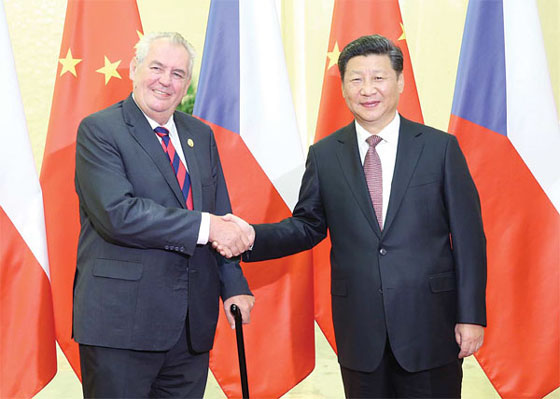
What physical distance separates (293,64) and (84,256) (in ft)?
7.79

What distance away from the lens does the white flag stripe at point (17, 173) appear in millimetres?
2285

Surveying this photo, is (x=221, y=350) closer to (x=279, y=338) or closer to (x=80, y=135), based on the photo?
(x=279, y=338)

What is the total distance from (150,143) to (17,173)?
75cm

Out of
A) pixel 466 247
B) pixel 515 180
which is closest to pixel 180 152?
pixel 466 247

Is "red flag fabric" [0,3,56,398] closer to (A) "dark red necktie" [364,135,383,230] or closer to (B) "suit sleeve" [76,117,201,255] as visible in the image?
(B) "suit sleeve" [76,117,201,255]

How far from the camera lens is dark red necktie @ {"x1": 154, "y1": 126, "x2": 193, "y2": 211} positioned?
1.88 metres

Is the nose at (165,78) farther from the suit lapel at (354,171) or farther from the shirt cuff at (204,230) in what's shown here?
the suit lapel at (354,171)

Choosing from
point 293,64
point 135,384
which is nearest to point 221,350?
point 135,384

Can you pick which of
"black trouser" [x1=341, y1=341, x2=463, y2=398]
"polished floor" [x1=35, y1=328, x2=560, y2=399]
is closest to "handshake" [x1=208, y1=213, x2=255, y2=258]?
"black trouser" [x1=341, y1=341, x2=463, y2=398]

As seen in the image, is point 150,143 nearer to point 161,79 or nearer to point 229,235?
point 161,79

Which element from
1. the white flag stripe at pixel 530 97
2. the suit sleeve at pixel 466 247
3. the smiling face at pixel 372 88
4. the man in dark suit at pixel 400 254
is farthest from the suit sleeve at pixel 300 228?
the white flag stripe at pixel 530 97

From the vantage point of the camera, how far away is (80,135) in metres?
1.87

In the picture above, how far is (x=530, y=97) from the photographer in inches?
102

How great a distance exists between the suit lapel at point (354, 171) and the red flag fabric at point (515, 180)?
0.73 m
